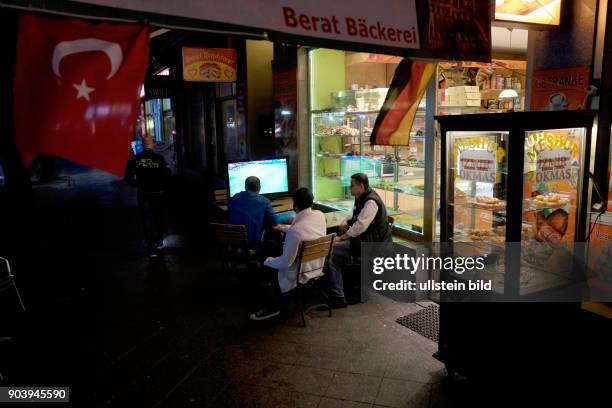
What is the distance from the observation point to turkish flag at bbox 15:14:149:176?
2545 mm

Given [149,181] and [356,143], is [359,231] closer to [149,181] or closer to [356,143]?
[356,143]

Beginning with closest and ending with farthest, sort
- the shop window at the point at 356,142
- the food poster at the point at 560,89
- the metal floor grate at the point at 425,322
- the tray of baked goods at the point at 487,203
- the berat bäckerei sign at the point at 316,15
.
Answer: the berat bäckerei sign at the point at 316,15, the tray of baked goods at the point at 487,203, the food poster at the point at 560,89, the metal floor grate at the point at 425,322, the shop window at the point at 356,142

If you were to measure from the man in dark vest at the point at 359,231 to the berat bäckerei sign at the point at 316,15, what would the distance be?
2.14 m

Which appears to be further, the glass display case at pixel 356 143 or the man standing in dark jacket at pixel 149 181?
the man standing in dark jacket at pixel 149 181

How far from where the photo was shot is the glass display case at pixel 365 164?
7.15 metres

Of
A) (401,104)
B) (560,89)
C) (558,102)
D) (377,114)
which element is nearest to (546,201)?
(558,102)

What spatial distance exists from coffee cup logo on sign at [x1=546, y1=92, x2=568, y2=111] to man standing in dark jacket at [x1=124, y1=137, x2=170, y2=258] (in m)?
6.28

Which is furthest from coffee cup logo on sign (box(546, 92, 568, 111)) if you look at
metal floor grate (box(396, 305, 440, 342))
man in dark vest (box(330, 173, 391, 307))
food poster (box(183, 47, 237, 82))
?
food poster (box(183, 47, 237, 82))

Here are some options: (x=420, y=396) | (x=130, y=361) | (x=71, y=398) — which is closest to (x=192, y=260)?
(x=130, y=361)

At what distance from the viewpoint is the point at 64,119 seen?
2592 millimetres

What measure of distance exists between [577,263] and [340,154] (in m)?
4.66

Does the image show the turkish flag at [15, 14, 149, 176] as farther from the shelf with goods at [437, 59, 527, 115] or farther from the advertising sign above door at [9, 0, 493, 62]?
the shelf with goods at [437, 59, 527, 115]

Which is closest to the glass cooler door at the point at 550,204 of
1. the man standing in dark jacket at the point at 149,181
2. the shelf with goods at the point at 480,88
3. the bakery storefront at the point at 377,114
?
the bakery storefront at the point at 377,114

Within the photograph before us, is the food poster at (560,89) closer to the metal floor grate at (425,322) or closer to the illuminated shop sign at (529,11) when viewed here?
the illuminated shop sign at (529,11)
